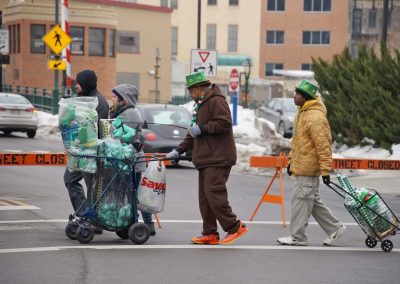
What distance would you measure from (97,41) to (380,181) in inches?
1583

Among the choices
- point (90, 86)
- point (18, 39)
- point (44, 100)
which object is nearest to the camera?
point (90, 86)

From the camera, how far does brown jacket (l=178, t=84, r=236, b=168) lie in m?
10.6

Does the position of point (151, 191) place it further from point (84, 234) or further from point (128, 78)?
point (128, 78)

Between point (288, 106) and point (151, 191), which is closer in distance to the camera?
point (151, 191)

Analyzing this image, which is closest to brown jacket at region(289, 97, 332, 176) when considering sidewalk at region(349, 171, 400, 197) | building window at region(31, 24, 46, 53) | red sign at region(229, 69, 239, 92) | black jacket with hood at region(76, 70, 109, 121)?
black jacket with hood at region(76, 70, 109, 121)

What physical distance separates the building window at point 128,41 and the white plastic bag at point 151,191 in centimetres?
5965

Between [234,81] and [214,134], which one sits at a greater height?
[214,134]

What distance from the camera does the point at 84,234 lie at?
10539 mm

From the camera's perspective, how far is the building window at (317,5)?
8681cm

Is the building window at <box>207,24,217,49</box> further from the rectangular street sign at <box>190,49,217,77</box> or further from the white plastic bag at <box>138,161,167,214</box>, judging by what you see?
the white plastic bag at <box>138,161,167,214</box>

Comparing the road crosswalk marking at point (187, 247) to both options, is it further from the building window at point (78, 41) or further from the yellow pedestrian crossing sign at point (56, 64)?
the building window at point (78, 41)

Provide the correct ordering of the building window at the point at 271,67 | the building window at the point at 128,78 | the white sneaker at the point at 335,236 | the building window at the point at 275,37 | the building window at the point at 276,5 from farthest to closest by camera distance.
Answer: the building window at the point at 271,67, the building window at the point at 275,37, the building window at the point at 276,5, the building window at the point at 128,78, the white sneaker at the point at 335,236

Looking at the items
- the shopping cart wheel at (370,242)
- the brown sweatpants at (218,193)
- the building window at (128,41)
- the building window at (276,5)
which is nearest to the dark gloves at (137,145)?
the brown sweatpants at (218,193)

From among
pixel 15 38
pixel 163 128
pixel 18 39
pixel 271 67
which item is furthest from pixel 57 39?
pixel 271 67
